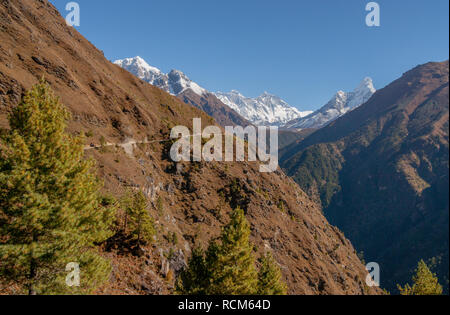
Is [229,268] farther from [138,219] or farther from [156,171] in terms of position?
[156,171]

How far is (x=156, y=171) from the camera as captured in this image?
62812 mm

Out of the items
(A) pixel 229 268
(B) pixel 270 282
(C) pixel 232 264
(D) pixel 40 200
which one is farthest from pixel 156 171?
(D) pixel 40 200

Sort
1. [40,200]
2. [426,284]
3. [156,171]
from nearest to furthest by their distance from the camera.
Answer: [40,200] < [426,284] < [156,171]

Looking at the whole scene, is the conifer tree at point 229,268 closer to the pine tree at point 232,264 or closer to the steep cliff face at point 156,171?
the pine tree at point 232,264

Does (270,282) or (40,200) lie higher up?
(40,200)

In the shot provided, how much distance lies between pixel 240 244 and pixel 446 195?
15846 millimetres

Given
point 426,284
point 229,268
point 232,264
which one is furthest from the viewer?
point 426,284

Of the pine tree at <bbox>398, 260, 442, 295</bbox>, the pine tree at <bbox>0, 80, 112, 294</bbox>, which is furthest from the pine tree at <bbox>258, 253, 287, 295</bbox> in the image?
the pine tree at <bbox>398, 260, 442, 295</bbox>

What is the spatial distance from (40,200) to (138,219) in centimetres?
2031

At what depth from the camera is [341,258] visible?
94688mm

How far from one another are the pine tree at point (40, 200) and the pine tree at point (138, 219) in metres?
16.7

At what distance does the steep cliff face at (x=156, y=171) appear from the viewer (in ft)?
163
